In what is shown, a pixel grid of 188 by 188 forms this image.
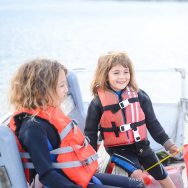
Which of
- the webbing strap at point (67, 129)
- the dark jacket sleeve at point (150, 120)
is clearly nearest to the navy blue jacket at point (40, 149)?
the webbing strap at point (67, 129)

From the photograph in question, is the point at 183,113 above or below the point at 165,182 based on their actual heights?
above

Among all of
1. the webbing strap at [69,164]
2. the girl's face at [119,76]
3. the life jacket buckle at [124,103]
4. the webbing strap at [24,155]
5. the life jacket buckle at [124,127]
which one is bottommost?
the life jacket buckle at [124,127]

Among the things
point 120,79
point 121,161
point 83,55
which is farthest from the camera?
point 83,55

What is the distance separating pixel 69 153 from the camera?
1.27 m

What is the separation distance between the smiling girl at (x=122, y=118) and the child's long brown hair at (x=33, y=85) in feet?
2.04

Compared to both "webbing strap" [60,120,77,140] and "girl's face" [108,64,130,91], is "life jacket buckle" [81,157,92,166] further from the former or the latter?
"girl's face" [108,64,130,91]

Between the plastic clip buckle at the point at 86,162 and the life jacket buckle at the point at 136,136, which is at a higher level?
the plastic clip buckle at the point at 86,162

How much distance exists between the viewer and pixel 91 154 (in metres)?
1.38

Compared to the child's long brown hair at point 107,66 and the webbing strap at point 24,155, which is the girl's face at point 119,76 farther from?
the webbing strap at point 24,155

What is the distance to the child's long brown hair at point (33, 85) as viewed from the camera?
4.08ft

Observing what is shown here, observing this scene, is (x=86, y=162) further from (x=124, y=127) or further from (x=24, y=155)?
(x=124, y=127)

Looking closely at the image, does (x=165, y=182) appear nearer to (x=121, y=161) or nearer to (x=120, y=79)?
(x=121, y=161)

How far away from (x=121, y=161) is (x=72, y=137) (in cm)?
57

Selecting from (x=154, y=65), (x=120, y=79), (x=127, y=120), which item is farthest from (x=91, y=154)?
(x=154, y=65)
